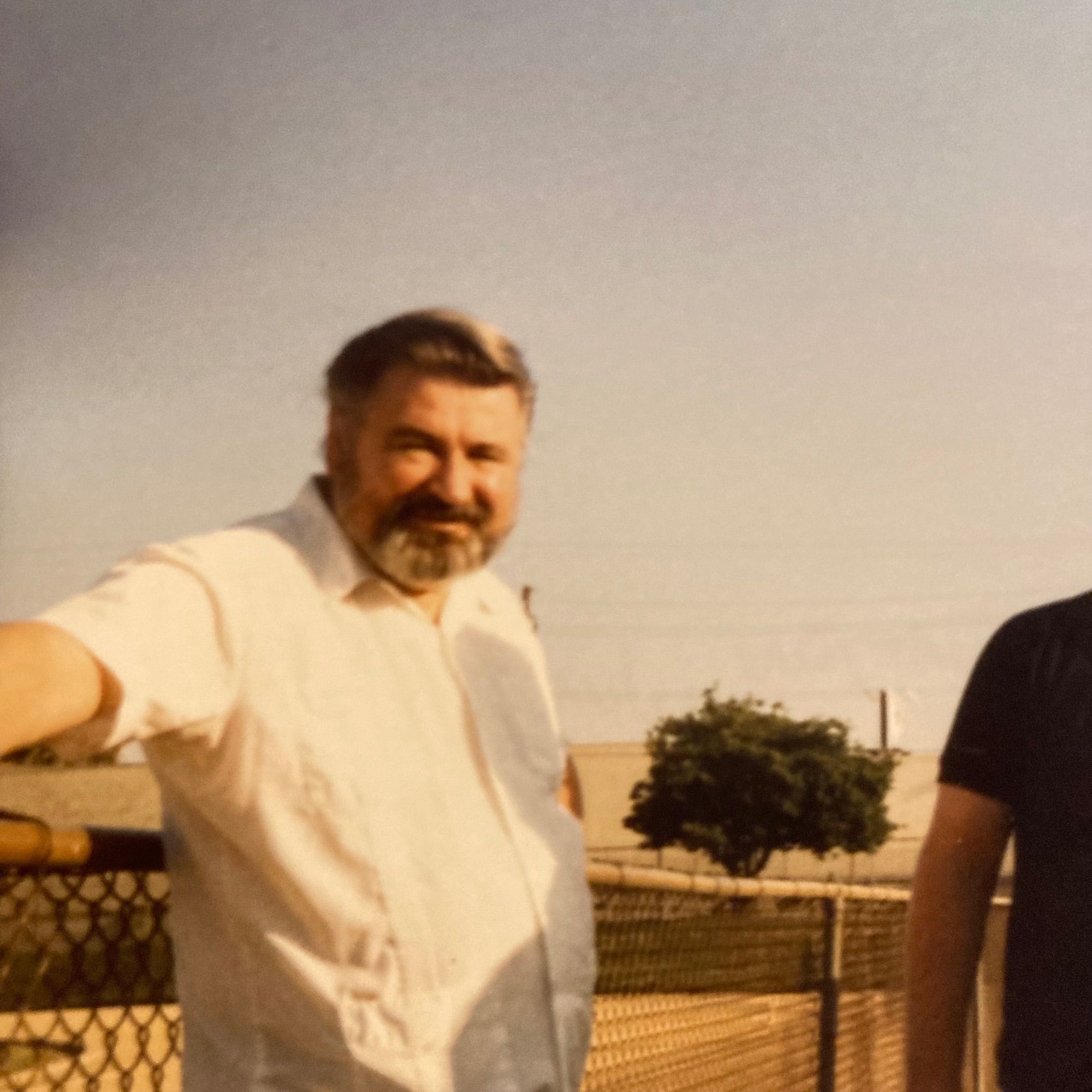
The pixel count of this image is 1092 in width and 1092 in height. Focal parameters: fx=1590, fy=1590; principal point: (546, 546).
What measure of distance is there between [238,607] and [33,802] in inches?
2007

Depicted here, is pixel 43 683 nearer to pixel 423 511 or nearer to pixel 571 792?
pixel 423 511

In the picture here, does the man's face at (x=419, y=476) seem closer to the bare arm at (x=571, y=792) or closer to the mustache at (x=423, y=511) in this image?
the mustache at (x=423, y=511)

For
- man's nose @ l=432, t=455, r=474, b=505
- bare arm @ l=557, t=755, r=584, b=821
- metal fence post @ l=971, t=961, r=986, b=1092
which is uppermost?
man's nose @ l=432, t=455, r=474, b=505

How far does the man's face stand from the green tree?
54.5m

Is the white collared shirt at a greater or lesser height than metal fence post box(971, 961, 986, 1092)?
greater

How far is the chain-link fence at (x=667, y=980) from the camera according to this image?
2.12 meters

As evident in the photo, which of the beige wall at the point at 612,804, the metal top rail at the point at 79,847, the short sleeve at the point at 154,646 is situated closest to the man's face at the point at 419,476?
the short sleeve at the point at 154,646

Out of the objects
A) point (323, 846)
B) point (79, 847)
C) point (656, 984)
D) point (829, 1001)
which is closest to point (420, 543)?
point (323, 846)

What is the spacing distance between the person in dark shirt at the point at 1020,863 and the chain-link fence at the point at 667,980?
85 cm

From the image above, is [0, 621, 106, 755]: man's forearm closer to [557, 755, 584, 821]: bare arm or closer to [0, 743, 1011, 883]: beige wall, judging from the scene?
[557, 755, 584, 821]: bare arm

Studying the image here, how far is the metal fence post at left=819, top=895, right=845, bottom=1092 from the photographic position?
18.1ft

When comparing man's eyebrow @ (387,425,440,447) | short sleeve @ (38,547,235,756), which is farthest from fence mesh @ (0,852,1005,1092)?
man's eyebrow @ (387,425,440,447)

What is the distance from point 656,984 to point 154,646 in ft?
10.4

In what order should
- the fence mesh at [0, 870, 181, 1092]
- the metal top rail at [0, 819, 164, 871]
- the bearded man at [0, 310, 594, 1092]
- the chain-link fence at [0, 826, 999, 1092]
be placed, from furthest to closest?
the chain-link fence at [0, 826, 999, 1092] < the fence mesh at [0, 870, 181, 1092] < the metal top rail at [0, 819, 164, 871] < the bearded man at [0, 310, 594, 1092]
